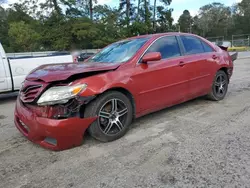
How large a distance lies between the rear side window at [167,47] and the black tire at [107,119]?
1079 millimetres

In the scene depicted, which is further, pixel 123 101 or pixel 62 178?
pixel 123 101

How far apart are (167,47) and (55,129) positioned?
2464 millimetres

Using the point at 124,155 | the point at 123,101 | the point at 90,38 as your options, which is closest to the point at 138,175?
the point at 124,155

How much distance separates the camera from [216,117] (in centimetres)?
410

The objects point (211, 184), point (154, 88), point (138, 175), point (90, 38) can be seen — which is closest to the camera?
point (211, 184)

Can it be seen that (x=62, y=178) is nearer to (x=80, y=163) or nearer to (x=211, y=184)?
(x=80, y=163)

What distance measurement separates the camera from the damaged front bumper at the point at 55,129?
9.16 feet

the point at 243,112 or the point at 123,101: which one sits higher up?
the point at 123,101

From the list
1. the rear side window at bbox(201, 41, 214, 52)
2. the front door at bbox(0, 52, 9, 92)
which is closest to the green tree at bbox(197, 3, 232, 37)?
the rear side window at bbox(201, 41, 214, 52)

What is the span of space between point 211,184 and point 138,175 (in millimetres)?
727

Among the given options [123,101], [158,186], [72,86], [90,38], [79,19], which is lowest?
[158,186]

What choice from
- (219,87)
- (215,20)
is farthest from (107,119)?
(215,20)

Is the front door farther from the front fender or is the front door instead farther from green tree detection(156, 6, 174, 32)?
green tree detection(156, 6, 174, 32)

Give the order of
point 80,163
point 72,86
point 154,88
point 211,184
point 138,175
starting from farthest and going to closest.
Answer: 1. point 154,88
2. point 72,86
3. point 80,163
4. point 138,175
5. point 211,184
